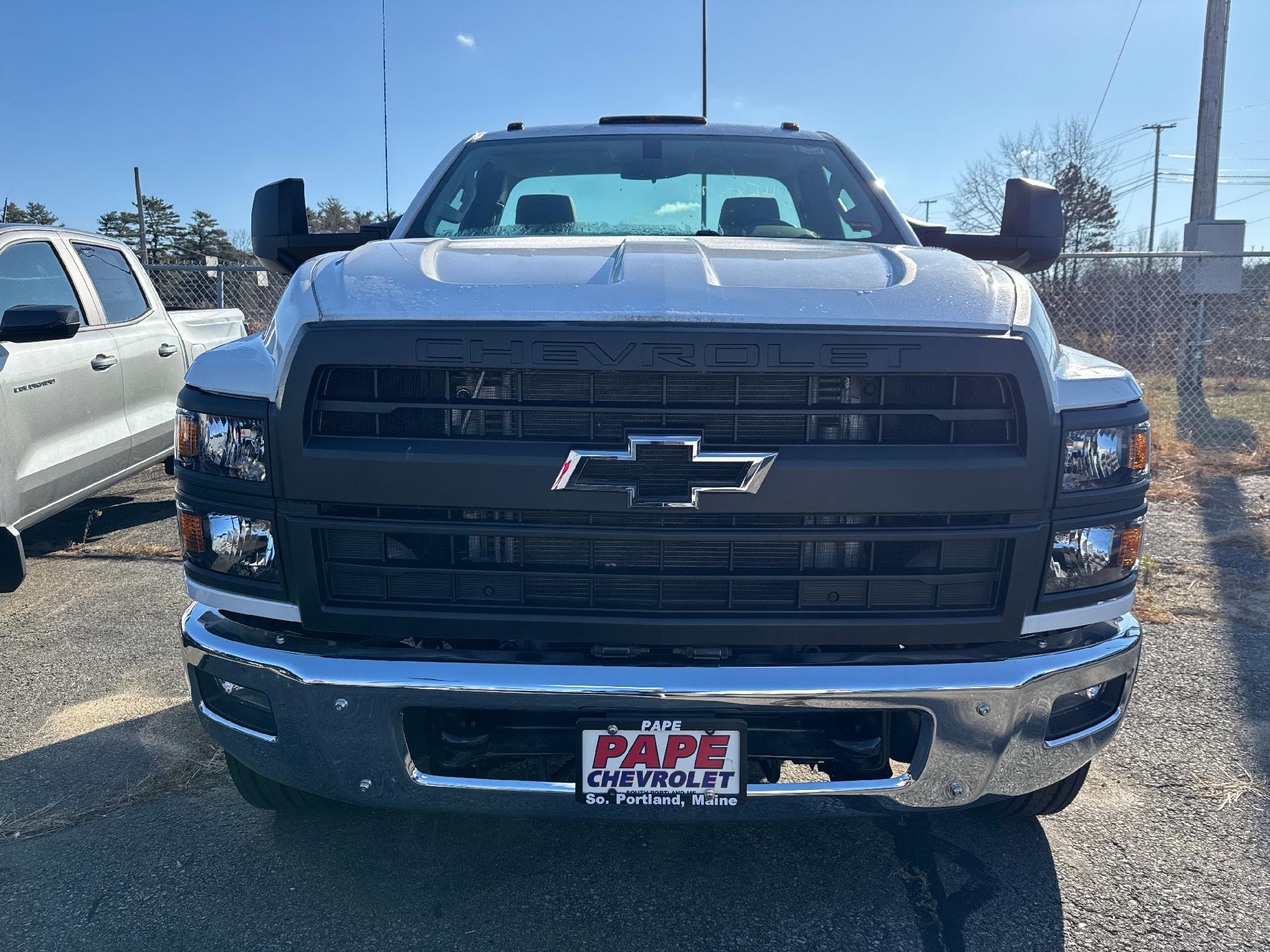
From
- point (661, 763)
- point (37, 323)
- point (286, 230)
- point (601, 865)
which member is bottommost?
point (601, 865)

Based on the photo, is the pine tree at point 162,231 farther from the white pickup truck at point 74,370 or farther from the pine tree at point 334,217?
the white pickup truck at point 74,370

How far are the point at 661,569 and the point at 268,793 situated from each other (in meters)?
1.29

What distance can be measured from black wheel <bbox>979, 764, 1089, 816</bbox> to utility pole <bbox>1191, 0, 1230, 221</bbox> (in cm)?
1069

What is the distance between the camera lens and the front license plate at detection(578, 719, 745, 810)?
199cm

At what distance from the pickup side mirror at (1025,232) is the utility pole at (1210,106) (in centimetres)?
950

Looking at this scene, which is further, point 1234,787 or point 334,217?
point 334,217

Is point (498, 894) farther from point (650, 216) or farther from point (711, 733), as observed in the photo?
point (650, 216)

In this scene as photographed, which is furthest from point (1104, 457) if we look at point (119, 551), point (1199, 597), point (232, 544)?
point (119, 551)

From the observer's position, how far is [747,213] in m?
3.37

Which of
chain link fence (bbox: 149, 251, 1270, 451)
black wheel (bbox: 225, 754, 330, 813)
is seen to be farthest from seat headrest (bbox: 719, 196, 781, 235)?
chain link fence (bbox: 149, 251, 1270, 451)

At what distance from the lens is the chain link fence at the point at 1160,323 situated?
982 cm

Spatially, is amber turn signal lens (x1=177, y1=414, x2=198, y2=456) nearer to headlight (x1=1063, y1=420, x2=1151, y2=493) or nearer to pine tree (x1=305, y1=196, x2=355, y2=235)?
headlight (x1=1063, y1=420, x2=1151, y2=493)

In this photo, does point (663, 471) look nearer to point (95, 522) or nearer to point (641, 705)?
point (641, 705)

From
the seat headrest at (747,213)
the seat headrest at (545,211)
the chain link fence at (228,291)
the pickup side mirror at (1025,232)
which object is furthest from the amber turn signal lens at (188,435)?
the chain link fence at (228,291)
